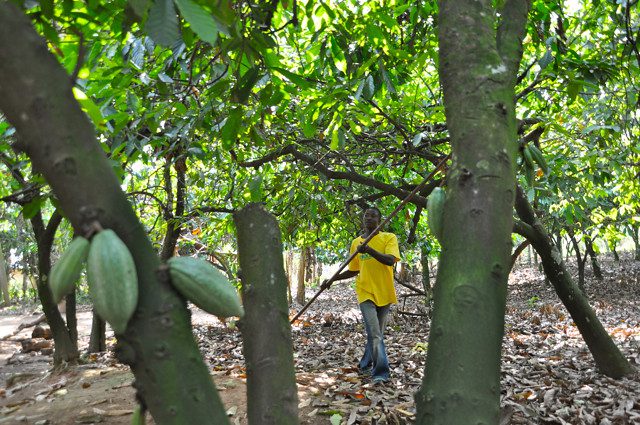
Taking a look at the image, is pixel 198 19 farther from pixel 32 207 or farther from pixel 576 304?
pixel 576 304

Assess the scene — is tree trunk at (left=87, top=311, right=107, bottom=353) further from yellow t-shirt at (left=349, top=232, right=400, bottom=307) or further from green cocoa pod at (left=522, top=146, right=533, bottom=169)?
green cocoa pod at (left=522, top=146, right=533, bottom=169)

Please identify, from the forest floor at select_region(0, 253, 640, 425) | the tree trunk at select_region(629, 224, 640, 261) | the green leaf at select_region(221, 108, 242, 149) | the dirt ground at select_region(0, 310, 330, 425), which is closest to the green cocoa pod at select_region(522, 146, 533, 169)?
the green leaf at select_region(221, 108, 242, 149)

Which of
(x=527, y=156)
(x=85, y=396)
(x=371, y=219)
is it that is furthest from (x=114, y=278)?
(x=371, y=219)

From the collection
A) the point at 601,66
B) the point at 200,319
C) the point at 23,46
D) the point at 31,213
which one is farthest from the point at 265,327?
the point at 200,319

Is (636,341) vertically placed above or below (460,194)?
below

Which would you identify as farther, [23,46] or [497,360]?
[497,360]

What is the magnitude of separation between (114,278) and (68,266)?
0.16 m

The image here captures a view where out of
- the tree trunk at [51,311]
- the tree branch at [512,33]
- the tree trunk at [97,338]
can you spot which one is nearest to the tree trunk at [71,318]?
the tree trunk at [51,311]

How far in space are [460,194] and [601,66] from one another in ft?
7.51

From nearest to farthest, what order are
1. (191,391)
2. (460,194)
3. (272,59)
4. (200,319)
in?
1. (191,391)
2. (460,194)
3. (272,59)
4. (200,319)

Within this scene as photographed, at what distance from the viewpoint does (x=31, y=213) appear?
5.79 feet

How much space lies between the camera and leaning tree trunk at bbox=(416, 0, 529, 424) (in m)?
0.91

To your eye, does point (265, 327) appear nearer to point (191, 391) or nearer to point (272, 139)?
point (191, 391)

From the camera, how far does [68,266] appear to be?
2.85 ft
